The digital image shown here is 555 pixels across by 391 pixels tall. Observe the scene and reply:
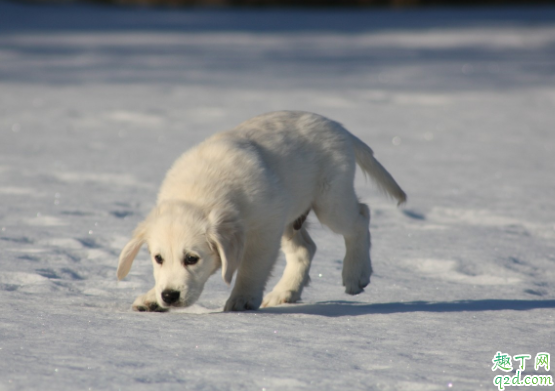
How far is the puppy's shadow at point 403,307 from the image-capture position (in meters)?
3.50

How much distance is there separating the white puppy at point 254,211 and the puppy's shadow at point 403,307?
5.9 inches

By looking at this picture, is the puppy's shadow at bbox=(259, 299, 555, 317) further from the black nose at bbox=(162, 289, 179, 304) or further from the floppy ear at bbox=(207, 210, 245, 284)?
the black nose at bbox=(162, 289, 179, 304)

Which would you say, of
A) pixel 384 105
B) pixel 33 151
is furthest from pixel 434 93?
pixel 33 151

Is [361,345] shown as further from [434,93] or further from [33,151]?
[434,93]

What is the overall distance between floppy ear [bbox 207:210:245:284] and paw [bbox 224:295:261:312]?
0.26 m

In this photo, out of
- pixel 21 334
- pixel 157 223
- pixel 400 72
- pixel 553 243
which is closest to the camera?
pixel 21 334

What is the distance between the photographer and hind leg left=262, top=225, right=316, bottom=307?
3.85m

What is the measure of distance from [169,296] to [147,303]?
298 mm

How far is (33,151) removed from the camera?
7086 millimetres

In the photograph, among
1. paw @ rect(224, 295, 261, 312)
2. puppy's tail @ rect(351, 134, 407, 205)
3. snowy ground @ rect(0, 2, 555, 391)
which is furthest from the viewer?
puppy's tail @ rect(351, 134, 407, 205)

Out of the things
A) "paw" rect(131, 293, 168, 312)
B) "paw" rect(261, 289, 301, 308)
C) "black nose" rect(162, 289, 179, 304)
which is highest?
"black nose" rect(162, 289, 179, 304)

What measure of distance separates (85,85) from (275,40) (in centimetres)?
666

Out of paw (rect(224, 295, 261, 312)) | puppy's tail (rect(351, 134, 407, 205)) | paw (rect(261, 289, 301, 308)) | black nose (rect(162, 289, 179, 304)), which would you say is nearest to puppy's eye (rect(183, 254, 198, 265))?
black nose (rect(162, 289, 179, 304))

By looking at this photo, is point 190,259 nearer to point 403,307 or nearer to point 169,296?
point 169,296
